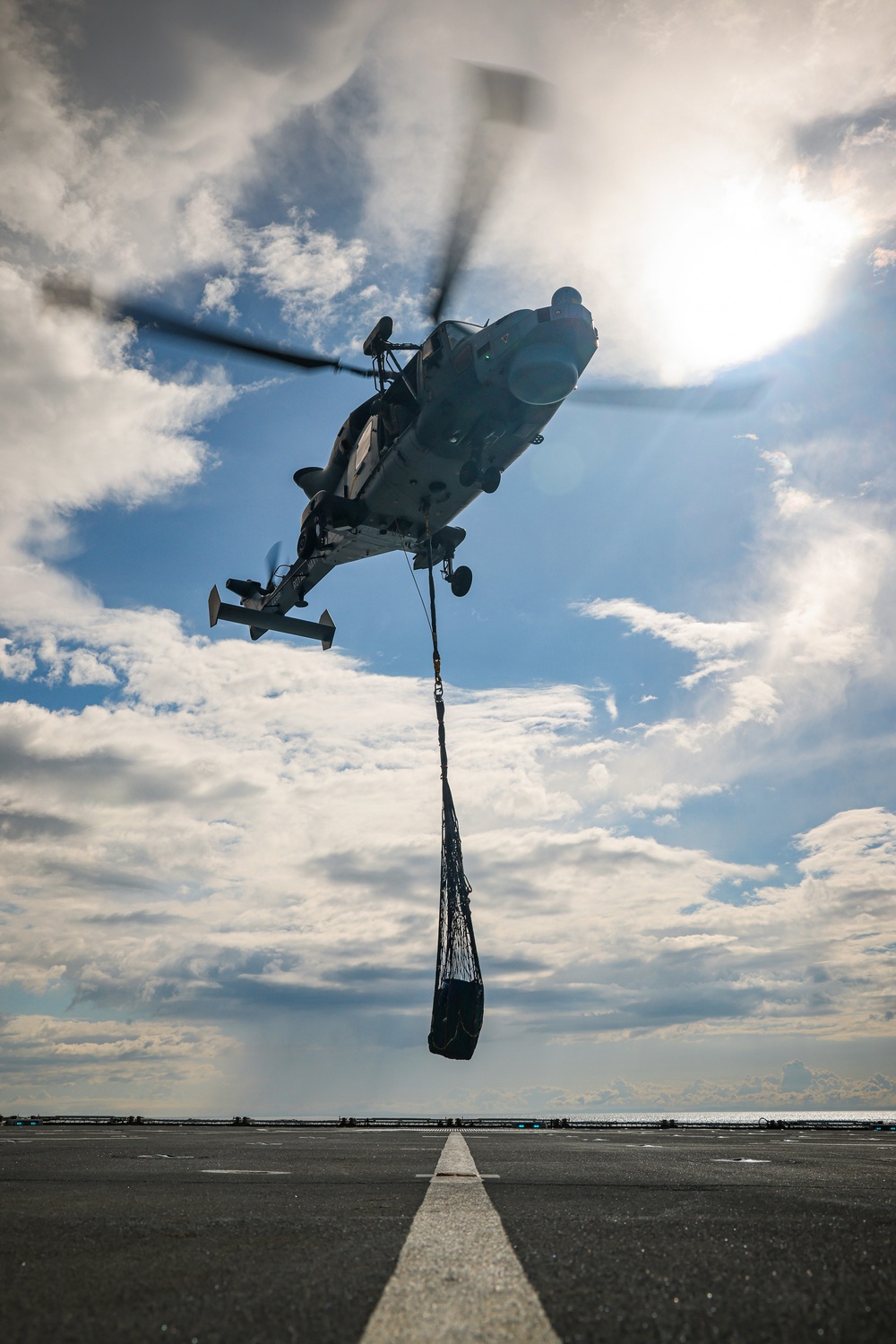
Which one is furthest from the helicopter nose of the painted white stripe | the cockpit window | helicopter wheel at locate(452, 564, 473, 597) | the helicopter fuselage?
the painted white stripe

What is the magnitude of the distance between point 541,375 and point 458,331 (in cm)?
→ 360

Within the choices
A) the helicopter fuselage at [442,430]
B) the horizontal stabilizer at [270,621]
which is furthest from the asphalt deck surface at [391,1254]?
the horizontal stabilizer at [270,621]

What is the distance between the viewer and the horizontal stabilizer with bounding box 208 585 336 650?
35.1 meters

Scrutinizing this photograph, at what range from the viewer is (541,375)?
74.2 ft

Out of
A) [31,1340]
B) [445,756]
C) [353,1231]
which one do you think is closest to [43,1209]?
[353,1231]

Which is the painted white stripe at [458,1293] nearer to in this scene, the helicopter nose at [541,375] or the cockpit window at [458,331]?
the helicopter nose at [541,375]

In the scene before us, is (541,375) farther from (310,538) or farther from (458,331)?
(310,538)

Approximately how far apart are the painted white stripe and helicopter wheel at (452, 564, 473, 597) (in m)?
23.0

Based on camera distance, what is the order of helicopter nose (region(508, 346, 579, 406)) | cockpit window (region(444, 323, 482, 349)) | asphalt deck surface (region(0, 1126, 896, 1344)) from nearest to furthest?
asphalt deck surface (region(0, 1126, 896, 1344))
helicopter nose (region(508, 346, 579, 406))
cockpit window (region(444, 323, 482, 349))

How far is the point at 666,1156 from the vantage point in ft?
47.2

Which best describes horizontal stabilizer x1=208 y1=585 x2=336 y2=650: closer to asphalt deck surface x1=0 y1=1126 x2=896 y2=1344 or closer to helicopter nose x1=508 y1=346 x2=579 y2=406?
helicopter nose x1=508 y1=346 x2=579 y2=406

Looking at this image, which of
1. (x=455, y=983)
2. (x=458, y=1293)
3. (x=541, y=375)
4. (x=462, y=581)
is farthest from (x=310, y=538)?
(x=458, y=1293)

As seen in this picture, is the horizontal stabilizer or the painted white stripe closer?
the painted white stripe

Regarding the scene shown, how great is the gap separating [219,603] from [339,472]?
8337mm
